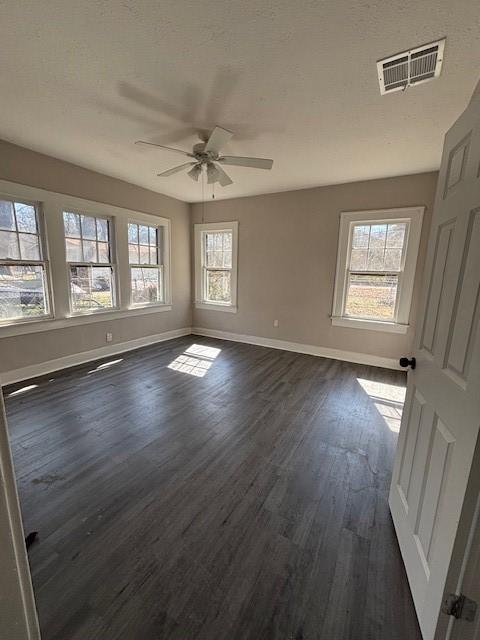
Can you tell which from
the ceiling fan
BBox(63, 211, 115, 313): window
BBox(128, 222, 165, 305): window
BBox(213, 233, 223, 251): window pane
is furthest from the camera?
BBox(213, 233, 223, 251): window pane

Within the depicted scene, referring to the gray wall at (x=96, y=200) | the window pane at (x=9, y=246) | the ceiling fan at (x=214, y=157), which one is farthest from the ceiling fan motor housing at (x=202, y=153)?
the window pane at (x=9, y=246)

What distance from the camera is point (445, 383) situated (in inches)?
44.0

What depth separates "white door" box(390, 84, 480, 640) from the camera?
3.12 feet

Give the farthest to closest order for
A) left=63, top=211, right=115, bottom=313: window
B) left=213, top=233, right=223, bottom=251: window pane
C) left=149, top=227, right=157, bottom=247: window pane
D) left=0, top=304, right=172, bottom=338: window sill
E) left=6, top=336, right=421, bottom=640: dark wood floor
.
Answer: left=213, top=233, right=223, bottom=251: window pane, left=149, top=227, right=157, bottom=247: window pane, left=63, top=211, right=115, bottom=313: window, left=0, top=304, right=172, bottom=338: window sill, left=6, top=336, right=421, bottom=640: dark wood floor

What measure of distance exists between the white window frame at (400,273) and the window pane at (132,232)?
10.8 ft

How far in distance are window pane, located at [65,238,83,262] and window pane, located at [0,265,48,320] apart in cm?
41

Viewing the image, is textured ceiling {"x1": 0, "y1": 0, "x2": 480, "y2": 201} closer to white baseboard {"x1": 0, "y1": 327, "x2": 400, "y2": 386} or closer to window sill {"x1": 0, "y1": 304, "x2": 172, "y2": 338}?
window sill {"x1": 0, "y1": 304, "x2": 172, "y2": 338}

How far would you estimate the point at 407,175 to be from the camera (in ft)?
12.4

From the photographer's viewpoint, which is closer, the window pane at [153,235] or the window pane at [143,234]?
the window pane at [143,234]

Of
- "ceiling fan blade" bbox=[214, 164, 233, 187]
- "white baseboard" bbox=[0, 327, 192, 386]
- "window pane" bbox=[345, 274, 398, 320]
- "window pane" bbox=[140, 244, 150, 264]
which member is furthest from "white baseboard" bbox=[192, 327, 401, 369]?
"ceiling fan blade" bbox=[214, 164, 233, 187]

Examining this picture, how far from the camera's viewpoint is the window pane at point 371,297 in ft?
13.4

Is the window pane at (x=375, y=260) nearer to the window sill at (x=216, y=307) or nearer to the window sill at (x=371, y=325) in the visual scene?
the window sill at (x=371, y=325)

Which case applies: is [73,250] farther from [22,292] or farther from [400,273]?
[400,273]

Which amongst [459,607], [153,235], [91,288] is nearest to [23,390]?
[91,288]
